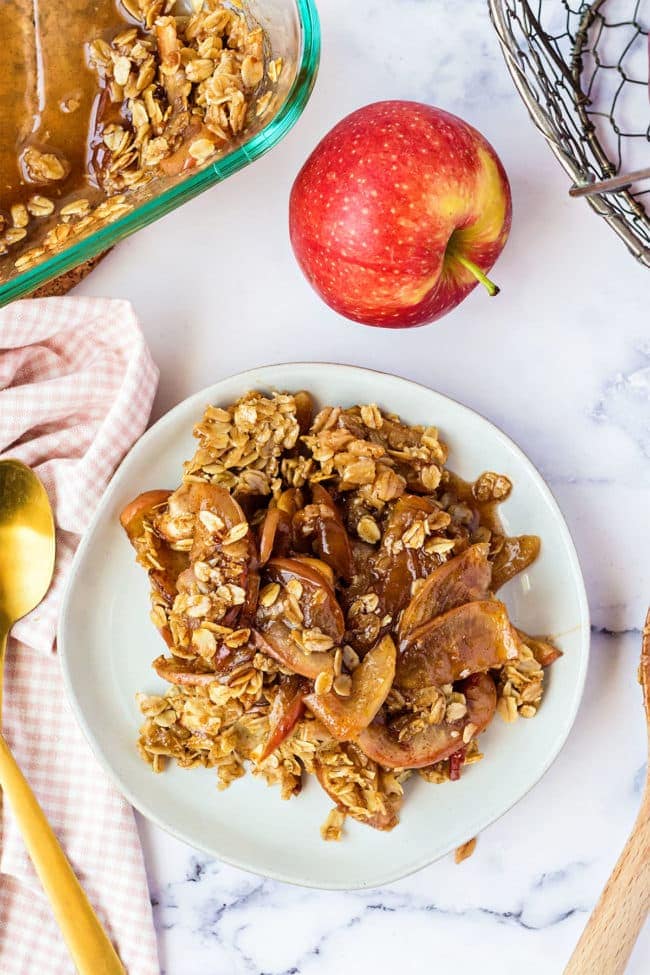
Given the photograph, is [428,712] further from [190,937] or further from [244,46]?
[244,46]

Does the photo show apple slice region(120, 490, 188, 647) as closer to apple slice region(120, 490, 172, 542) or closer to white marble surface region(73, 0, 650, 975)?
apple slice region(120, 490, 172, 542)

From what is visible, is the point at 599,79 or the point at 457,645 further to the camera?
the point at 599,79

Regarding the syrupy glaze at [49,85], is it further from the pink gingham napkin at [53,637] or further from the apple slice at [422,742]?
the apple slice at [422,742]

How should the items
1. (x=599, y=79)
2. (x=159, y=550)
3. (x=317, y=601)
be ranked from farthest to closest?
(x=599, y=79) → (x=159, y=550) → (x=317, y=601)

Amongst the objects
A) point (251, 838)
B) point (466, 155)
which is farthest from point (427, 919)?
point (466, 155)

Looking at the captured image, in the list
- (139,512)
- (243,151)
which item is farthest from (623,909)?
(243,151)

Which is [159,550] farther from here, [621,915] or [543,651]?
[621,915]
